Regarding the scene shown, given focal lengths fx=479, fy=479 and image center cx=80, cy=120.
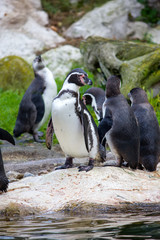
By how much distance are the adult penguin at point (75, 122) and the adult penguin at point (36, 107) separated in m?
4.20

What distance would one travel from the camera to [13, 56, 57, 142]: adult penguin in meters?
9.20

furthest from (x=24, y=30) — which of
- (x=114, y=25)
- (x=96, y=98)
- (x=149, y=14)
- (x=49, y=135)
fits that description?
(x=49, y=135)

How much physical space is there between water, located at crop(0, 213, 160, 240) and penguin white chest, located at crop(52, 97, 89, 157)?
883mm

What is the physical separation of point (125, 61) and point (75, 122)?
5477 mm

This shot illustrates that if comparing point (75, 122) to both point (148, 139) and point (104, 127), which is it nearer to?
point (104, 127)

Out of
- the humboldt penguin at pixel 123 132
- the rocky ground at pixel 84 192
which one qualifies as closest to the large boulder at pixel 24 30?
the humboldt penguin at pixel 123 132

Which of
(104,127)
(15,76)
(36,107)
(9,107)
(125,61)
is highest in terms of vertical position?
(104,127)

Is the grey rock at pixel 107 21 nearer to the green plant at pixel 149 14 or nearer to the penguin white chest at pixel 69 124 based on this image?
the green plant at pixel 149 14

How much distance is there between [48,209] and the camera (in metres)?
4.49

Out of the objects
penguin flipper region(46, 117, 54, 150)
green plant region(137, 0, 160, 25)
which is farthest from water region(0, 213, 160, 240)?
green plant region(137, 0, 160, 25)

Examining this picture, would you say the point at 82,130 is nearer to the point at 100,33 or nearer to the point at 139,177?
the point at 139,177

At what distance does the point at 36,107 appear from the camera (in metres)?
9.35

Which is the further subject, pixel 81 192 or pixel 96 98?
pixel 96 98

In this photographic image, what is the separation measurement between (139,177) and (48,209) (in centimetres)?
110
